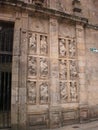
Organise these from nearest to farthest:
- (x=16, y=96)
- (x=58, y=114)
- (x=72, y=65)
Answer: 1. (x=16, y=96)
2. (x=58, y=114)
3. (x=72, y=65)

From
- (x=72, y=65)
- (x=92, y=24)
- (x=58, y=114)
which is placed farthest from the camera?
(x=92, y=24)

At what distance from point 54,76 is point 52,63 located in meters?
0.52

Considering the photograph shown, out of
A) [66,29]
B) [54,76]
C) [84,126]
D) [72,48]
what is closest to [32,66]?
[54,76]

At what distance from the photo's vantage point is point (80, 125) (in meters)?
9.39

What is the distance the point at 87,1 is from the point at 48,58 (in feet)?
12.2

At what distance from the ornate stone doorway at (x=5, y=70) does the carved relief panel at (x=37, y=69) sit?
0.72 metres

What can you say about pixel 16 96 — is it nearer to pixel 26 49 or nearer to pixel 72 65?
pixel 26 49

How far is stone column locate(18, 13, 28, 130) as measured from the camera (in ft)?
27.3

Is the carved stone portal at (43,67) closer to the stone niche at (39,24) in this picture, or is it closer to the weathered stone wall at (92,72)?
the stone niche at (39,24)

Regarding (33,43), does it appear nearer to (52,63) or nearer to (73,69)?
(52,63)

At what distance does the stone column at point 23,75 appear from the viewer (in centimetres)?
833

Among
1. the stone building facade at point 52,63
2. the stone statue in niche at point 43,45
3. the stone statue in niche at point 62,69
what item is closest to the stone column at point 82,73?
the stone building facade at point 52,63

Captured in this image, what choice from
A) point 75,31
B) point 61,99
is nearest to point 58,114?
point 61,99

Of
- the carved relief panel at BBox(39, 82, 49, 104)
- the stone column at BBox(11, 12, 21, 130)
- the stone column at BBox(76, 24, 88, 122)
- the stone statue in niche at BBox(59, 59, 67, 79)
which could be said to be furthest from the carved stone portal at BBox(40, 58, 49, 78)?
the stone column at BBox(76, 24, 88, 122)
